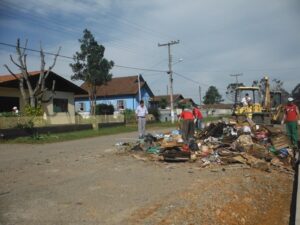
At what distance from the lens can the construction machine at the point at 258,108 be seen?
24.0m

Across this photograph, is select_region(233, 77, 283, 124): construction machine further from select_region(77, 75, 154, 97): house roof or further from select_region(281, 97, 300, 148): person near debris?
select_region(77, 75, 154, 97): house roof

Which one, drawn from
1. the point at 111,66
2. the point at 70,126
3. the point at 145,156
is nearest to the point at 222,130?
the point at 145,156

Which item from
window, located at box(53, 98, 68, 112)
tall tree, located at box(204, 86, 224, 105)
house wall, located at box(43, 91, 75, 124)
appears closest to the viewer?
house wall, located at box(43, 91, 75, 124)

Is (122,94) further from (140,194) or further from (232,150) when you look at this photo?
(140,194)

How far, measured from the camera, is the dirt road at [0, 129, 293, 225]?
6.18m

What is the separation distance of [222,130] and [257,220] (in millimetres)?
9899

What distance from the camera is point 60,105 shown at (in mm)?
34844

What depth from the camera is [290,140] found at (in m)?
13.1

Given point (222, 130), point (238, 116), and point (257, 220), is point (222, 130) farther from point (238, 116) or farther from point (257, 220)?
point (257, 220)

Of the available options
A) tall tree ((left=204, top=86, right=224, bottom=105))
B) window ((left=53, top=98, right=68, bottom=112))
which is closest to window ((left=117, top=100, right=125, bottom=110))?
window ((left=53, top=98, right=68, bottom=112))

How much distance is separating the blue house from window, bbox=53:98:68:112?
19532 millimetres

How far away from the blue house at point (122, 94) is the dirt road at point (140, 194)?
43.8 meters

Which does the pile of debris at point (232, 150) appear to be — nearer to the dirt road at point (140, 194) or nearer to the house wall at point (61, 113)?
the dirt road at point (140, 194)

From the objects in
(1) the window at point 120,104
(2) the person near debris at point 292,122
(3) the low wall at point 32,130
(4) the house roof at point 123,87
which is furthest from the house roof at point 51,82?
(2) the person near debris at point 292,122
